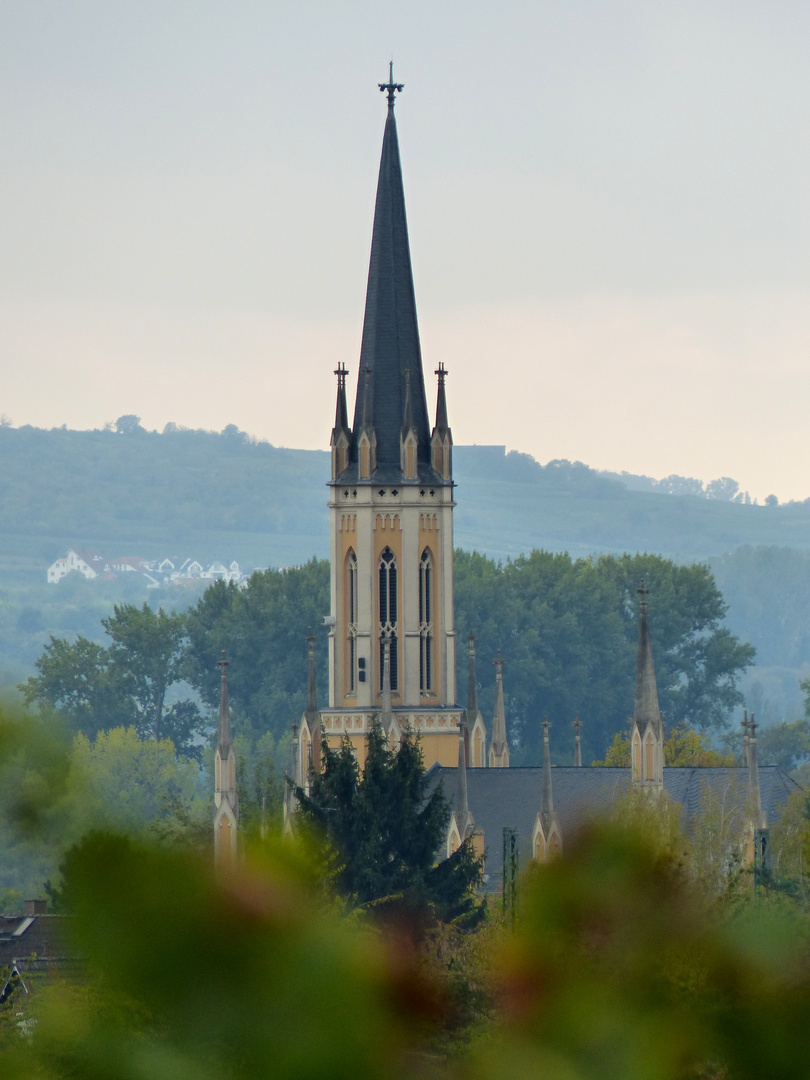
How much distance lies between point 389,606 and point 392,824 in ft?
57.2

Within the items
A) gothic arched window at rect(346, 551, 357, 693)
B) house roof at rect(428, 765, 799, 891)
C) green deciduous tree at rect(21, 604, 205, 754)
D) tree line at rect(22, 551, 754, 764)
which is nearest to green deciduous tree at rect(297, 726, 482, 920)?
house roof at rect(428, 765, 799, 891)

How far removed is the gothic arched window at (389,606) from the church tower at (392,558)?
2 cm

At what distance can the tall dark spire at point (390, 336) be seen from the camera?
56469mm

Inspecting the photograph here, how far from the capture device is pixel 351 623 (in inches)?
2195

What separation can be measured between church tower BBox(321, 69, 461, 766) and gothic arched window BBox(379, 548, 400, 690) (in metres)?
0.02

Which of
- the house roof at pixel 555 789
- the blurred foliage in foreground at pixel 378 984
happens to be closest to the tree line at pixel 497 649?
the house roof at pixel 555 789

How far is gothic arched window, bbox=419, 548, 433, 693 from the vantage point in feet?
183

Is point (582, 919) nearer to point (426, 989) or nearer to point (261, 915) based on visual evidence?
point (426, 989)

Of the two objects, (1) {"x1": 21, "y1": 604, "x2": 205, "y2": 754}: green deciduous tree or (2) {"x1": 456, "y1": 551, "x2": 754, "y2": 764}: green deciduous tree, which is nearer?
(1) {"x1": 21, "y1": 604, "x2": 205, "y2": 754}: green deciduous tree

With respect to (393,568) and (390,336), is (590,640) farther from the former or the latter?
(393,568)

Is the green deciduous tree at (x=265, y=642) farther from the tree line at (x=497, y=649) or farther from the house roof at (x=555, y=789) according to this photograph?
the house roof at (x=555, y=789)

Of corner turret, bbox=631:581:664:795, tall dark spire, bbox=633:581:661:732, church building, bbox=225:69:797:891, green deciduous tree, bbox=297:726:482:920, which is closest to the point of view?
green deciduous tree, bbox=297:726:482:920

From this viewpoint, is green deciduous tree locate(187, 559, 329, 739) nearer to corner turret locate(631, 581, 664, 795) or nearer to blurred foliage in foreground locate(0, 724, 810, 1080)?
corner turret locate(631, 581, 664, 795)

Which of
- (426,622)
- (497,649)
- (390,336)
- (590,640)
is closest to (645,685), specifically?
→ (426,622)
